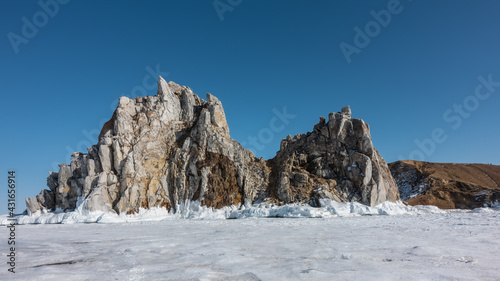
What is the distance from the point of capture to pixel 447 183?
53.2m

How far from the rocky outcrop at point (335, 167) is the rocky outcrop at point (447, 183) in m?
15.2

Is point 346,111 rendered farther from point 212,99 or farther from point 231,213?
point 231,213

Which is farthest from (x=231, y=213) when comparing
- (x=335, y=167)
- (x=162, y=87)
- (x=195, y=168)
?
(x=162, y=87)

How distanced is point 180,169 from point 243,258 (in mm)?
32699

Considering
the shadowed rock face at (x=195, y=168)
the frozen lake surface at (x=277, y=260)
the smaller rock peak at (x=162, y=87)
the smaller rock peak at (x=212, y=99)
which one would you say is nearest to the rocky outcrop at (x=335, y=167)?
the shadowed rock face at (x=195, y=168)

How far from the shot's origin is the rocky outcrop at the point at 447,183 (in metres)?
46.3

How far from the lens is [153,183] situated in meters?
38.6

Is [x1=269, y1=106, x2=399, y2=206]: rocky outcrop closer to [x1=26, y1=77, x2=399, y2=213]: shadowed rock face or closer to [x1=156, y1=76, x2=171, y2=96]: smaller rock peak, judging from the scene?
[x1=26, y1=77, x2=399, y2=213]: shadowed rock face

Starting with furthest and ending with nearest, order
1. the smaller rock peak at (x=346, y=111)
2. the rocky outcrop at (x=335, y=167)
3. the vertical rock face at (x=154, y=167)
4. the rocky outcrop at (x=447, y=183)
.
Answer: the rocky outcrop at (x=447, y=183) < the smaller rock peak at (x=346, y=111) < the rocky outcrop at (x=335, y=167) < the vertical rock face at (x=154, y=167)

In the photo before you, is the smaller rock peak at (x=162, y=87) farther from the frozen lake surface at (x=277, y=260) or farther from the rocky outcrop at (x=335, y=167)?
the frozen lake surface at (x=277, y=260)

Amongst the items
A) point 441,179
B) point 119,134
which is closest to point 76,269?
point 119,134

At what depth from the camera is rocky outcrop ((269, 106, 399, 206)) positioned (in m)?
37.4

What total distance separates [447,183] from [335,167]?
93.2 feet

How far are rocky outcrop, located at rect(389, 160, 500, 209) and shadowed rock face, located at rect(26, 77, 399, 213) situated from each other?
16182 millimetres
